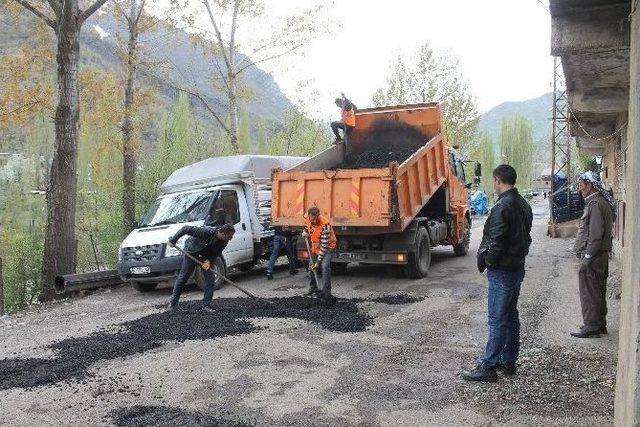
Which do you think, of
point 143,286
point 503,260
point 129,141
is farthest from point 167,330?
point 129,141

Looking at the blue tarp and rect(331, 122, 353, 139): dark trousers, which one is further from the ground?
rect(331, 122, 353, 139): dark trousers

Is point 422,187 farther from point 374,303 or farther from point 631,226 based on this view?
point 631,226

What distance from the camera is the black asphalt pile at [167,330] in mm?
5645

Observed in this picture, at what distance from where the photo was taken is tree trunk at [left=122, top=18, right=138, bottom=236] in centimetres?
1594

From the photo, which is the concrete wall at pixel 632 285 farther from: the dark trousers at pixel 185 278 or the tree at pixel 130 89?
the tree at pixel 130 89

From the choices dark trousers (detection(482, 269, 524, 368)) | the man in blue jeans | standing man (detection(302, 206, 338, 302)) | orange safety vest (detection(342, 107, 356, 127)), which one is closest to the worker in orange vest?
orange safety vest (detection(342, 107, 356, 127))

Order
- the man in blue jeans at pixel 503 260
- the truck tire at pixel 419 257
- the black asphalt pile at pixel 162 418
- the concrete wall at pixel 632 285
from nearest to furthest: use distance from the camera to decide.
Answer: the concrete wall at pixel 632 285 → the black asphalt pile at pixel 162 418 → the man in blue jeans at pixel 503 260 → the truck tire at pixel 419 257

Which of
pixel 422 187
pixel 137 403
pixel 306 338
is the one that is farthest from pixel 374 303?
pixel 137 403

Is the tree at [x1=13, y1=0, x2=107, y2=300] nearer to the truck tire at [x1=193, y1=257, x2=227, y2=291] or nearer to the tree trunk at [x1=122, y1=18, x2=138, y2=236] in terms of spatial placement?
the truck tire at [x1=193, y1=257, x2=227, y2=291]

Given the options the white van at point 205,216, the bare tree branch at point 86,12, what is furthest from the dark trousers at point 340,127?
the bare tree branch at point 86,12

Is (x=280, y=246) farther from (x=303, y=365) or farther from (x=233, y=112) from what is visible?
(x=233, y=112)

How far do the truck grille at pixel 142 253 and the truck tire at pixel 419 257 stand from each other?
469cm

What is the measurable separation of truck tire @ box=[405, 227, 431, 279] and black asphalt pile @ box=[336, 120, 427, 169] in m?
1.82

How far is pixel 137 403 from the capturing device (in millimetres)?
4672
